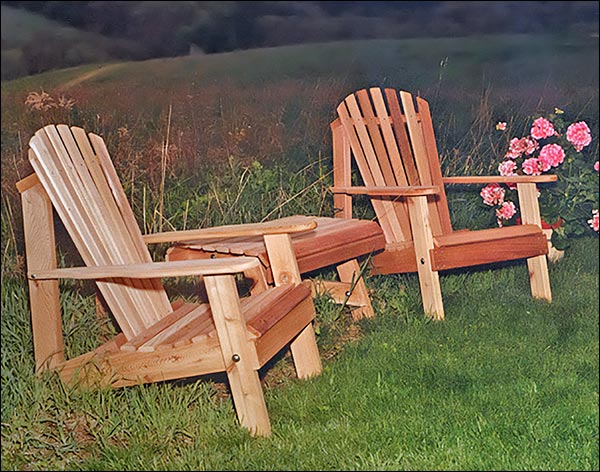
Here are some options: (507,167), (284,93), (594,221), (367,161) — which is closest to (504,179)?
(507,167)

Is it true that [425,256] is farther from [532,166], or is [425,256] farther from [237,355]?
[237,355]

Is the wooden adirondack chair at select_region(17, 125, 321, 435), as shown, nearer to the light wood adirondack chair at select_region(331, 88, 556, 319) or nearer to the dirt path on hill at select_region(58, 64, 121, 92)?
the dirt path on hill at select_region(58, 64, 121, 92)

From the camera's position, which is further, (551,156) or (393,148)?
(393,148)

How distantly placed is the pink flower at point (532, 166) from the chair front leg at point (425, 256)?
310 mm

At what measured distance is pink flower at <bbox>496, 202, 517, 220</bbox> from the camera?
2652 mm

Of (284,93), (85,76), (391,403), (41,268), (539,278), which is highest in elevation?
(85,76)

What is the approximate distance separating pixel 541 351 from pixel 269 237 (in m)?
0.78

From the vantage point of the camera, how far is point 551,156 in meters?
2.58

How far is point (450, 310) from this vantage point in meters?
2.50

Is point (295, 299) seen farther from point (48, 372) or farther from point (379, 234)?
point (48, 372)

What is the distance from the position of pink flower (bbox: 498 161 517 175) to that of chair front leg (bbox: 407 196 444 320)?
26 cm

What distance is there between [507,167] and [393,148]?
0.41 m

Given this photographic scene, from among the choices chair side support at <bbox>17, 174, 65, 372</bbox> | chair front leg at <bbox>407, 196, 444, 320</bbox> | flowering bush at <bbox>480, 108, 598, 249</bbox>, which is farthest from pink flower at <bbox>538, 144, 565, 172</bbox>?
chair side support at <bbox>17, 174, 65, 372</bbox>

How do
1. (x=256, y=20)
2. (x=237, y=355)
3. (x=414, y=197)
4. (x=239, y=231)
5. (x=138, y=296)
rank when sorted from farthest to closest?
(x=414, y=197)
(x=138, y=296)
(x=239, y=231)
(x=237, y=355)
(x=256, y=20)
